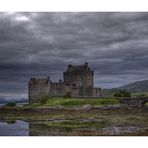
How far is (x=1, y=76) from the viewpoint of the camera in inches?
467

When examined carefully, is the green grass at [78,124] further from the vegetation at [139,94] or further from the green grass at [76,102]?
the vegetation at [139,94]

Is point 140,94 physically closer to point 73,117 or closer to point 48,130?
point 73,117

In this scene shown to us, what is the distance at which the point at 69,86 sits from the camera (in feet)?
40.0

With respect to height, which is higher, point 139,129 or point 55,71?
point 55,71

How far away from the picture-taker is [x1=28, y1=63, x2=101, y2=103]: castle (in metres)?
12.0

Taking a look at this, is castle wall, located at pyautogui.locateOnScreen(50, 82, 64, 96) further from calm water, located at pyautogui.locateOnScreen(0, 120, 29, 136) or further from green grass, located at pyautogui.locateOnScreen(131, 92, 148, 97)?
green grass, located at pyautogui.locateOnScreen(131, 92, 148, 97)

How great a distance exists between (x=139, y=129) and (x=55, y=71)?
5.99 feet

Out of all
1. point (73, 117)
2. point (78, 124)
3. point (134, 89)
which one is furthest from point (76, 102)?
point (134, 89)

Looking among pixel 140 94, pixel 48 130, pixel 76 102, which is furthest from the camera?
pixel 76 102

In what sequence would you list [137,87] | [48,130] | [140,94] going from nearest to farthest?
[137,87]
[48,130]
[140,94]

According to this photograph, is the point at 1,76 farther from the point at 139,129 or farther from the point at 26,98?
the point at 139,129
